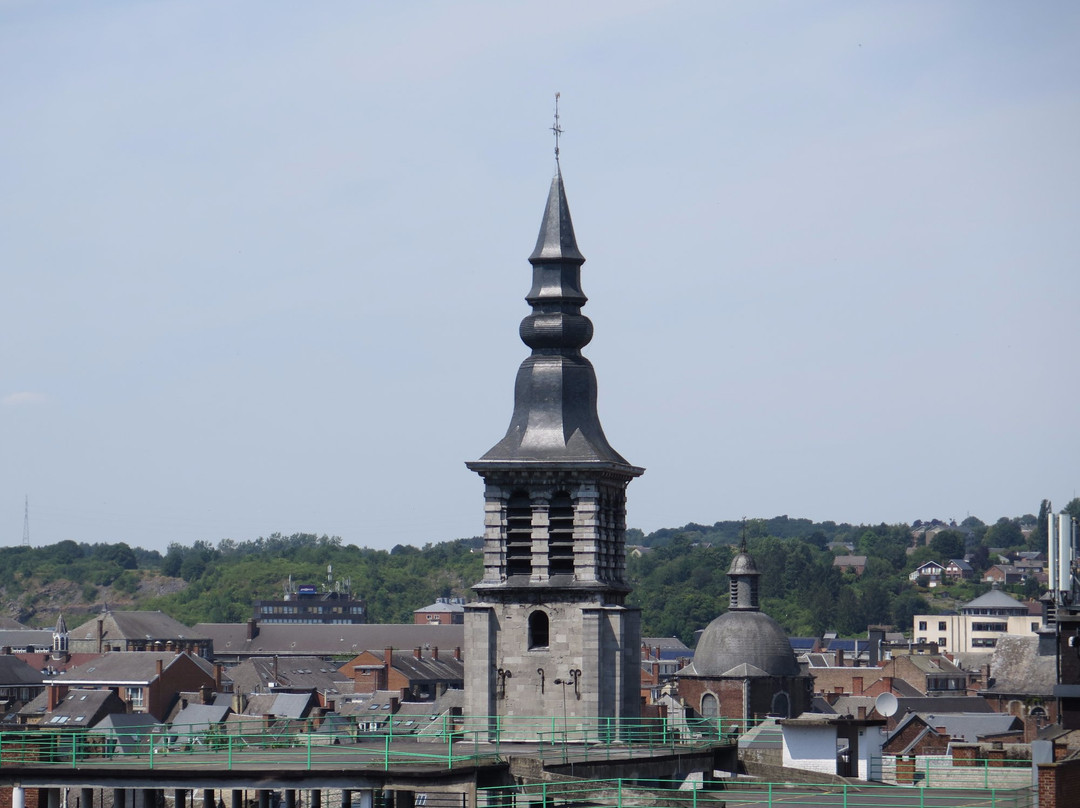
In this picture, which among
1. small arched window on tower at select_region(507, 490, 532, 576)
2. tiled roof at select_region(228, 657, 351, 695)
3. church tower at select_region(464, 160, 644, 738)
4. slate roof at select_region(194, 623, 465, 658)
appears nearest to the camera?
church tower at select_region(464, 160, 644, 738)

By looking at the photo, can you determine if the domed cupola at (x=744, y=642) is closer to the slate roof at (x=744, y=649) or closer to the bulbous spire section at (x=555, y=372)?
the slate roof at (x=744, y=649)

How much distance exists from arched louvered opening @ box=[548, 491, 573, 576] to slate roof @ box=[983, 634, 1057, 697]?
137 feet

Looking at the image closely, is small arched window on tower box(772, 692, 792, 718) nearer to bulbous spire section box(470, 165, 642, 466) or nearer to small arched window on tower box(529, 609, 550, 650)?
bulbous spire section box(470, 165, 642, 466)

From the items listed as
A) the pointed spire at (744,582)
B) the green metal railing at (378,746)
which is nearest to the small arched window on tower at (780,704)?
the pointed spire at (744,582)

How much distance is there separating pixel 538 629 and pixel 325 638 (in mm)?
139076

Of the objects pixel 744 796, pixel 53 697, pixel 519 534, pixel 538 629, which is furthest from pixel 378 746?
pixel 53 697

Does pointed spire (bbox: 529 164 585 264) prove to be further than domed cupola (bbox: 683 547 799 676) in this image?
No

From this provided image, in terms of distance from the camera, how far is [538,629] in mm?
50406

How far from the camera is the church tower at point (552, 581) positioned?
4966cm

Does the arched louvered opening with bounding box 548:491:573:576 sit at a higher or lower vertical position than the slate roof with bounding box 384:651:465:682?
higher

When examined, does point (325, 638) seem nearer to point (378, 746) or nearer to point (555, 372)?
point (555, 372)

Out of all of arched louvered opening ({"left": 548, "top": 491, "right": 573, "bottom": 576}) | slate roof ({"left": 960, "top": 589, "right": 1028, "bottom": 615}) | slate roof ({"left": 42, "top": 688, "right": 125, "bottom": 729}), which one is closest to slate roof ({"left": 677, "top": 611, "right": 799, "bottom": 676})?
slate roof ({"left": 42, "top": 688, "right": 125, "bottom": 729})

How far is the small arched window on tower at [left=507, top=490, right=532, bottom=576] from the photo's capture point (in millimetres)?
50500

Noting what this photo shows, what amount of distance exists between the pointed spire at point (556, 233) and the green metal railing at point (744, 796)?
16.1 meters
